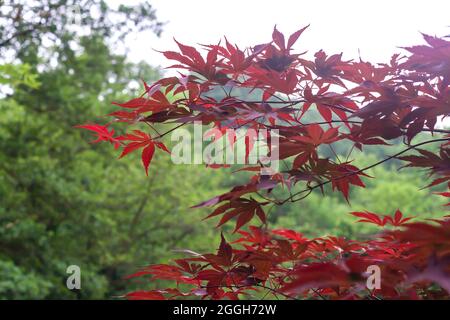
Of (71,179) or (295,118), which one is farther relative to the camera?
(71,179)

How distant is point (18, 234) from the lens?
4.75 m

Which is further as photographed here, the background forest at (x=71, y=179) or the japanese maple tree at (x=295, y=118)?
Answer: the background forest at (x=71, y=179)

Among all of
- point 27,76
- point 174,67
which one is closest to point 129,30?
point 27,76

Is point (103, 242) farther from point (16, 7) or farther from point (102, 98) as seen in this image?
point (16, 7)

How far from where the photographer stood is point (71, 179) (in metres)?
5.55

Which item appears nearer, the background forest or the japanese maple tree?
the japanese maple tree

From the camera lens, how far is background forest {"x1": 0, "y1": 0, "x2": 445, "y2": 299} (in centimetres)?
435

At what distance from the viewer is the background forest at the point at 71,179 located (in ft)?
14.3

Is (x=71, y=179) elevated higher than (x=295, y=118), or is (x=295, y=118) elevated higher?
(x=295, y=118)

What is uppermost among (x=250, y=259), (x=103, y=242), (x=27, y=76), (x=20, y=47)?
(x=20, y=47)

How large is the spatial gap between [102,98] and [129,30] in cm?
246

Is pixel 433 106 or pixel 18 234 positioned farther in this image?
pixel 18 234
